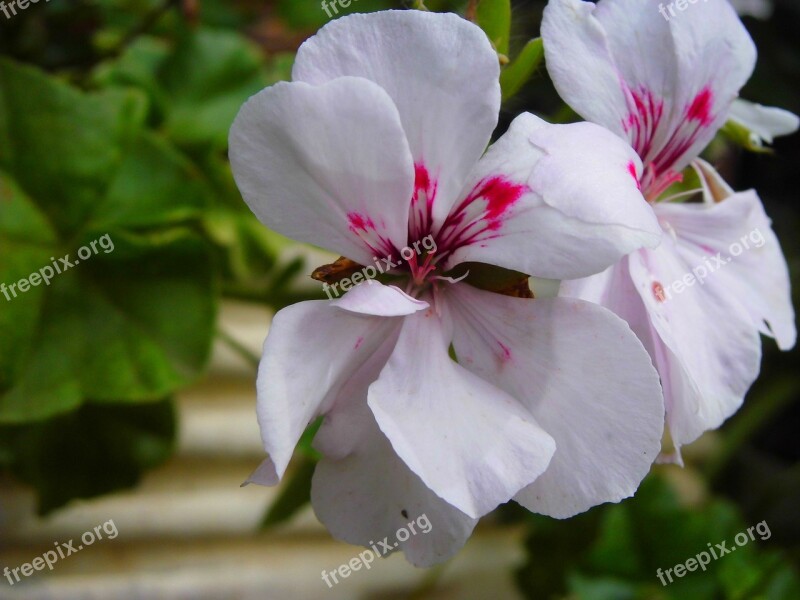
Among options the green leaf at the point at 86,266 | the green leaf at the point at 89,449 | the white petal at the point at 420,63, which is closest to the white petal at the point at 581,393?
the white petal at the point at 420,63

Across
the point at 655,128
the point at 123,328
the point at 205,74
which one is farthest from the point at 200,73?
the point at 655,128

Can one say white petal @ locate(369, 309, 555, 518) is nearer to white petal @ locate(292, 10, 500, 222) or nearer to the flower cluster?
the flower cluster

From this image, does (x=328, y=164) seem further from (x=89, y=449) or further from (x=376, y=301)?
(x=89, y=449)

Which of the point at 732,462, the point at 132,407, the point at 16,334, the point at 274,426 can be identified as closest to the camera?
the point at 274,426

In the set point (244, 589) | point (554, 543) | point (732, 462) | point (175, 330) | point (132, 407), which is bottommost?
point (732, 462)

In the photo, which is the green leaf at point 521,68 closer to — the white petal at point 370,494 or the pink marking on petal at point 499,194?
the pink marking on petal at point 499,194

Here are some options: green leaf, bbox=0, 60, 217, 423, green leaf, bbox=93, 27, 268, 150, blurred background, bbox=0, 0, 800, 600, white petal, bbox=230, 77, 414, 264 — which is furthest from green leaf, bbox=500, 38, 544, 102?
green leaf, bbox=93, 27, 268, 150

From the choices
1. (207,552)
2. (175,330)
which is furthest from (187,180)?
(207,552)

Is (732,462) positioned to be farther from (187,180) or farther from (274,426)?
(274,426)
